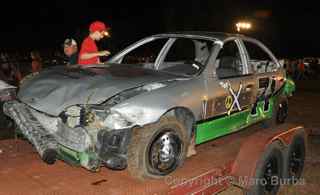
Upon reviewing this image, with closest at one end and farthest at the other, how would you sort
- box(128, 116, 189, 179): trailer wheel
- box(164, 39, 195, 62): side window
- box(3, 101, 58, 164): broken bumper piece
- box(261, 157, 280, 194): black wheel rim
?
box(3, 101, 58, 164): broken bumper piece < box(128, 116, 189, 179): trailer wheel < box(261, 157, 280, 194): black wheel rim < box(164, 39, 195, 62): side window

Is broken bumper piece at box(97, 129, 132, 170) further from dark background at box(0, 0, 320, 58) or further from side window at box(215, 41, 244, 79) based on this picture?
dark background at box(0, 0, 320, 58)

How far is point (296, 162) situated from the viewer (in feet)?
17.7

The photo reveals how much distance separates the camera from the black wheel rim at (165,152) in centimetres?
382

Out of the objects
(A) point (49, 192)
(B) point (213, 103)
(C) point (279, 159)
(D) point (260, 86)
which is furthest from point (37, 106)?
(D) point (260, 86)

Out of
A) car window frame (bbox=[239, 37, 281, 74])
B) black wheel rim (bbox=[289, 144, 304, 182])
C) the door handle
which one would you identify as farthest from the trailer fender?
car window frame (bbox=[239, 37, 281, 74])

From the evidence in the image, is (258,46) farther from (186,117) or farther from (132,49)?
(186,117)

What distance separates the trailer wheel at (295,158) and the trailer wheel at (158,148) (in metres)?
1.61

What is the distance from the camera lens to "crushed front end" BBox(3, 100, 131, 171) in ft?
11.5

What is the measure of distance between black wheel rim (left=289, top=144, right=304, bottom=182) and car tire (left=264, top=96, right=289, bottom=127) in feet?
2.94

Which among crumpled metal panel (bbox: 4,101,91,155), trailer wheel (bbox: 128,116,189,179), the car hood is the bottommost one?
trailer wheel (bbox: 128,116,189,179)

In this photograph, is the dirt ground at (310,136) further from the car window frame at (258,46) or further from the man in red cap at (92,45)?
the man in red cap at (92,45)

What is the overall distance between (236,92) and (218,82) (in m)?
0.43

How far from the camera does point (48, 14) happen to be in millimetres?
46000

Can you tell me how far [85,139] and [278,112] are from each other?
386 centimetres
